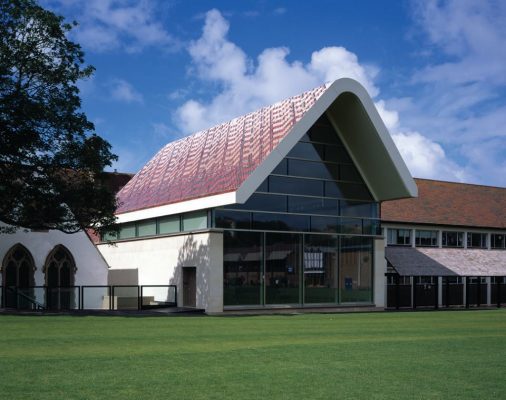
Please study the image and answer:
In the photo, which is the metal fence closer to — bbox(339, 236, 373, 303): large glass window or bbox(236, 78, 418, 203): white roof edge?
bbox(236, 78, 418, 203): white roof edge

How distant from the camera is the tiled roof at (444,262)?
3900 cm

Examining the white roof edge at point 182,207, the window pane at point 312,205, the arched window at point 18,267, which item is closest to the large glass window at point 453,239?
the window pane at point 312,205

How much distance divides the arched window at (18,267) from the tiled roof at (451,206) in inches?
775

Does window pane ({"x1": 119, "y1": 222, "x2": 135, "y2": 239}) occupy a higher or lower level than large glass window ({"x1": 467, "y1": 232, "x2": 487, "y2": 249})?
higher

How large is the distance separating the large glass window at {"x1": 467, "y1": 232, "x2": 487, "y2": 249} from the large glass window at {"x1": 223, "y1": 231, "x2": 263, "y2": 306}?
19696mm

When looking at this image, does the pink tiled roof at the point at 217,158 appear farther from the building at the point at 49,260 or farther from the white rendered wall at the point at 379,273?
the white rendered wall at the point at 379,273

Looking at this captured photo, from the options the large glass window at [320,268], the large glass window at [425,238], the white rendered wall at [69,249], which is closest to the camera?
the large glass window at [320,268]

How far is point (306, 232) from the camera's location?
33.1 metres

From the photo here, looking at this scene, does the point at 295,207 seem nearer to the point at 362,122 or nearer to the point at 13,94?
the point at 362,122

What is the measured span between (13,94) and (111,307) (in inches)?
409

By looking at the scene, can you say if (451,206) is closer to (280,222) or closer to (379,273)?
(379,273)

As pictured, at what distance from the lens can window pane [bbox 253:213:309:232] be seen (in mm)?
31484

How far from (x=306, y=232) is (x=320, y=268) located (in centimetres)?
190

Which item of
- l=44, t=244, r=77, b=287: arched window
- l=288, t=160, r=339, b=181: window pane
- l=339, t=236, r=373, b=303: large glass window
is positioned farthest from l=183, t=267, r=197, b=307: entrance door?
l=339, t=236, r=373, b=303: large glass window
